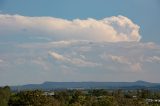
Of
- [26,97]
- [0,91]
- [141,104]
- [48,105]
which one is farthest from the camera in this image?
[0,91]

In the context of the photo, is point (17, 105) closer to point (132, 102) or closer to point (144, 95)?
point (132, 102)

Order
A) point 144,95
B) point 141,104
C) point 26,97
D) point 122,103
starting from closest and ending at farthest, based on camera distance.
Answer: point 26,97 < point 141,104 < point 122,103 < point 144,95

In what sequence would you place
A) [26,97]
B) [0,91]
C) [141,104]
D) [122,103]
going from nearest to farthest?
[26,97] → [141,104] → [122,103] → [0,91]

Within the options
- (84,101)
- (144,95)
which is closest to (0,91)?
(84,101)

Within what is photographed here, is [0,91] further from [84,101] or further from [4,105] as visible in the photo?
[84,101]

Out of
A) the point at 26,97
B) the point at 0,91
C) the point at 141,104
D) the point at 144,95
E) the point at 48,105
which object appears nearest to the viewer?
the point at 48,105

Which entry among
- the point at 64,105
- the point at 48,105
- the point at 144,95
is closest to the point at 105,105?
the point at 48,105

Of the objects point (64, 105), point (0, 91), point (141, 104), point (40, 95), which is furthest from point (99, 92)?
point (40, 95)

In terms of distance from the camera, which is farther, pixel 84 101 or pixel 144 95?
pixel 144 95

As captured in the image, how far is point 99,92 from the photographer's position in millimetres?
157750

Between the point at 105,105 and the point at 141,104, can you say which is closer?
the point at 105,105

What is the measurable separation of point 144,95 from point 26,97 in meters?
81.7

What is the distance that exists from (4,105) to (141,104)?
29.9m

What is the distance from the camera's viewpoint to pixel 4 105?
298 ft
